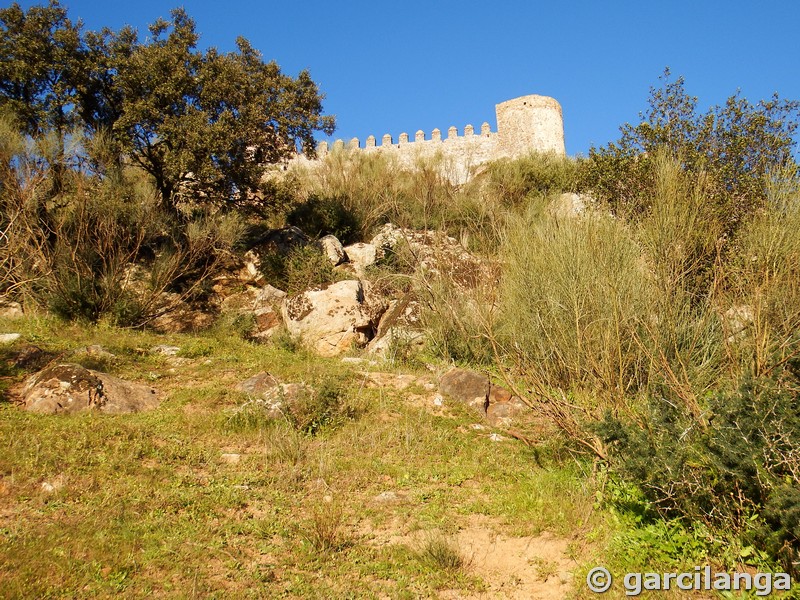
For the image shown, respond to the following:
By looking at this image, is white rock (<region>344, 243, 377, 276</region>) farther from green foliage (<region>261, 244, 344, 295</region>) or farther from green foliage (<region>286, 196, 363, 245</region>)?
green foliage (<region>261, 244, 344, 295</region>)

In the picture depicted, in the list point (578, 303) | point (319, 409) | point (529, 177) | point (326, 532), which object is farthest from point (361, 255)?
point (326, 532)

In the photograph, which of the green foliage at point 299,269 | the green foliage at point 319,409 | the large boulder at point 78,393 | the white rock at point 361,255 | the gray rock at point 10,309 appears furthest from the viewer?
the white rock at point 361,255

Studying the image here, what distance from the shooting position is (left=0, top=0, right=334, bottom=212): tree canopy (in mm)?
11570

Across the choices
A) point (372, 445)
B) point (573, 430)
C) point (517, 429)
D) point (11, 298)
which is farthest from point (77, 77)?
point (573, 430)

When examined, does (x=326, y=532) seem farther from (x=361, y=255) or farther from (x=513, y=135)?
(x=513, y=135)

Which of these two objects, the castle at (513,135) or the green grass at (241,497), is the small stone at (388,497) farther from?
the castle at (513,135)

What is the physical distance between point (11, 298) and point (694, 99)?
12.5 metres

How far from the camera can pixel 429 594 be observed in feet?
12.2

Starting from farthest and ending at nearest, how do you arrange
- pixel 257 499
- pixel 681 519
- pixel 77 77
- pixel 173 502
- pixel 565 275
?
pixel 77 77 → pixel 565 275 → pixel 257 499 → pixel 173 502 → pixel 681 519

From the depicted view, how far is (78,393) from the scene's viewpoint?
636 cm

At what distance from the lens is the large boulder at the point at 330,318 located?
10539mm

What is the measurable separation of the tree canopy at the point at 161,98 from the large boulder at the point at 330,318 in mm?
3216

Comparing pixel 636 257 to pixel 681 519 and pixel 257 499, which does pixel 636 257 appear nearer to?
pixel 681 519

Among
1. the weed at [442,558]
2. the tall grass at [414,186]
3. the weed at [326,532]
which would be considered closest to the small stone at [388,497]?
the weed at [326,532]
